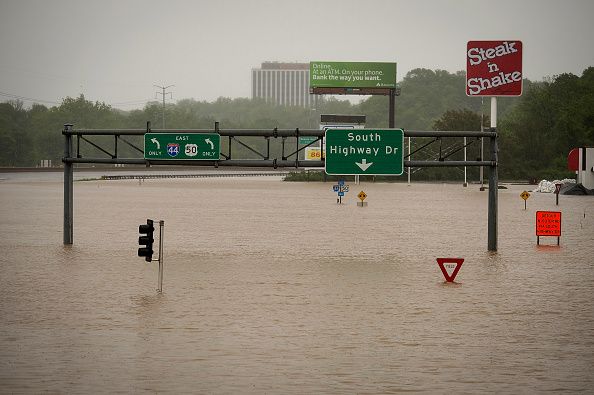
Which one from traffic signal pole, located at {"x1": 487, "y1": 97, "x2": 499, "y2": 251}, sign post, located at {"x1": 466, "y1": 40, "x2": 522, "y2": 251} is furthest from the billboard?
traffic signal pole, located at {"x1": 487, "y1": 97, "x2": 499, "y2": 251}

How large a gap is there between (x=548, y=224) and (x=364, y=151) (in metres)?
7.72

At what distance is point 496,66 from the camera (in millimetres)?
42688

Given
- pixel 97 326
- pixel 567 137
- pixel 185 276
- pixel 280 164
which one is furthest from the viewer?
pixel 567 137

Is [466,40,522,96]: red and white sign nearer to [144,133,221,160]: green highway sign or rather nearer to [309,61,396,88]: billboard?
[144,133,221,160]: green highway sign

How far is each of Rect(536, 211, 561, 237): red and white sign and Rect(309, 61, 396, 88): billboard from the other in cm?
7646

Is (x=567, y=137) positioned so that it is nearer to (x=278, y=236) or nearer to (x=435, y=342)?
(x=278, y=236)

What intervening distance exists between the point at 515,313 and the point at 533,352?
375 centimetres

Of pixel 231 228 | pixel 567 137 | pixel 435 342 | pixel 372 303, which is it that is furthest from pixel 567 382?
pixel 567 137

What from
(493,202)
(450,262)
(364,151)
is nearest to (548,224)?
(493,202)

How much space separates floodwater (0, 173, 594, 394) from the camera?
37.4 feet

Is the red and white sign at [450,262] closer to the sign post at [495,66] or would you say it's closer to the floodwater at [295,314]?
the floodwater at [295,314]

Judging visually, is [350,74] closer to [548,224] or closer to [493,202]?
[548,224]

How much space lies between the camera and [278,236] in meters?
34.3

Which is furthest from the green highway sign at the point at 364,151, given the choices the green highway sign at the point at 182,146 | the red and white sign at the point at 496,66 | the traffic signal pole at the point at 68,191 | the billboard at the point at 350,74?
the billboard at the point at 350,74
